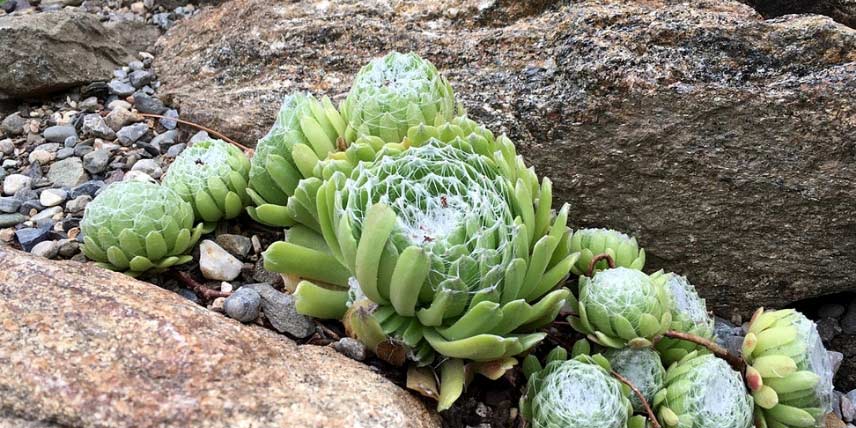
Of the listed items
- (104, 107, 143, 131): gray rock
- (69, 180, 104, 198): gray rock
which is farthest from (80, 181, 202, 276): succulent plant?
(104, 107, 143, 131): gray rock

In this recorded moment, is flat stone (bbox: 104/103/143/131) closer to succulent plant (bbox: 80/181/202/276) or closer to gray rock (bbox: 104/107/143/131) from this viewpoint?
gray rock (bbox: 104/107/143/131)

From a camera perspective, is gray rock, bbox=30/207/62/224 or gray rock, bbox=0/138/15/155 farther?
gray rock, bbox=0/138/15/155

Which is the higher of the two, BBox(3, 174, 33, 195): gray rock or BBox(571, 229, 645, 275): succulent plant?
BBox(3, 174, 33, 195): gray rock

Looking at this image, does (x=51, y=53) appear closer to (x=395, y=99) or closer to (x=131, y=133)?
(x=131, y=133)

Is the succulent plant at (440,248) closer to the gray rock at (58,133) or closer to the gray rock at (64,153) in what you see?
the gray rock at (64,153)

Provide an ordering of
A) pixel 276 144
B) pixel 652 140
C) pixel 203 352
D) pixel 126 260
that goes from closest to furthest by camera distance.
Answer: pixel 203 352
pixel 126 260
pixel 276 144
pixel 652 140

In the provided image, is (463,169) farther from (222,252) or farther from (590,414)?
(222,252)

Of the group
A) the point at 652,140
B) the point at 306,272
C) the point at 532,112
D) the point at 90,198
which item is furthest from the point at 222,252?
the point at 652,140

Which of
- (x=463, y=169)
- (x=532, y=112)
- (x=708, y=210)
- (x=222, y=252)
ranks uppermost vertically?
Answer: (x=463, y=169)
